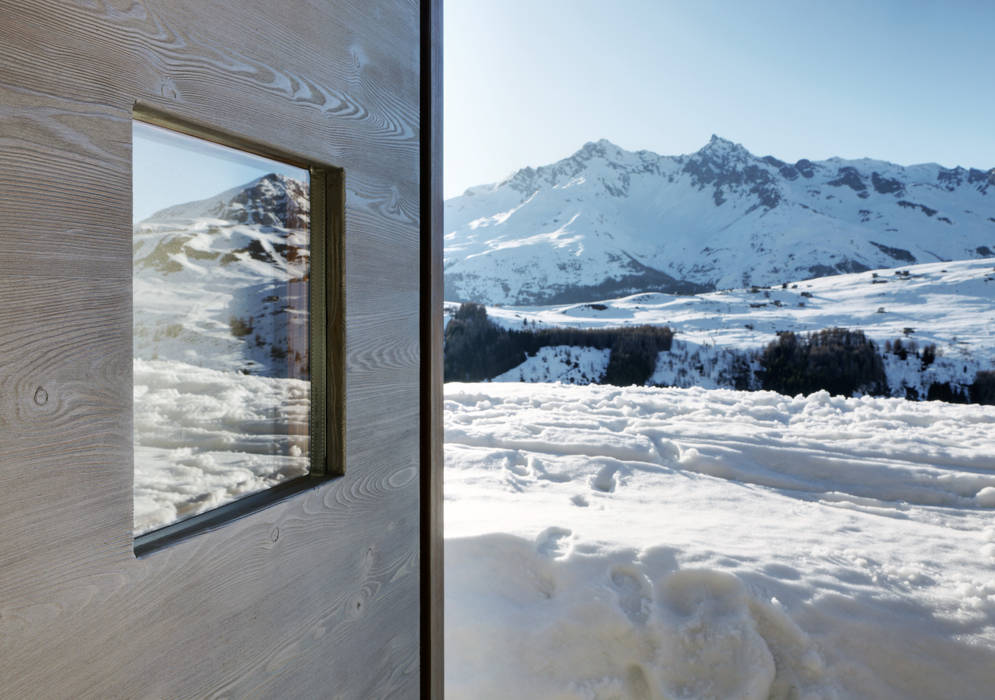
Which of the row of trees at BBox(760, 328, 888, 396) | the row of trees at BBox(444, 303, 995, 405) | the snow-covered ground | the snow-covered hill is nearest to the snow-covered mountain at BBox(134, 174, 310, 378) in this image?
the snow-covered hill

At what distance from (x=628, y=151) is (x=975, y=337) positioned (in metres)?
49.6

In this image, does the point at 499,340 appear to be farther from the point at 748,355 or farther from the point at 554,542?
the point at 554,542

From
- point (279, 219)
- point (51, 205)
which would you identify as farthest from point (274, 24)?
point (51, 205)

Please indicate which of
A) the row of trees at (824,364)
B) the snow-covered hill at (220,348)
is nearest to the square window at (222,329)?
the snow-covered hill at (220,348)

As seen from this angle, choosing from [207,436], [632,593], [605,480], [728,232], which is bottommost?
[632,593]

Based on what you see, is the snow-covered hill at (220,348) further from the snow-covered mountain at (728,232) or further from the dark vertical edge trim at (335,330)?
the snow-covered mountain at (728,232)

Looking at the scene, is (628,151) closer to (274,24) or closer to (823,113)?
(823,113)

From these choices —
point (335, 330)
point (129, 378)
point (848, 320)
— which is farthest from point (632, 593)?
point (848, 320)

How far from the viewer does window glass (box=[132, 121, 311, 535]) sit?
2.12ft

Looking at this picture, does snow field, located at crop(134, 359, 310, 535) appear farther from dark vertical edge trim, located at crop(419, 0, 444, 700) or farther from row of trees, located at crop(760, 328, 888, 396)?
row of trees, located at crop(760, 328, 888, 396)

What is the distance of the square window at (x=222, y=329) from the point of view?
25.5 inches

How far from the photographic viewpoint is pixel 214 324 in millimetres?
759

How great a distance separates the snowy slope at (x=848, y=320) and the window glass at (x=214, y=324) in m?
7.50

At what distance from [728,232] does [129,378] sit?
2719 cm
